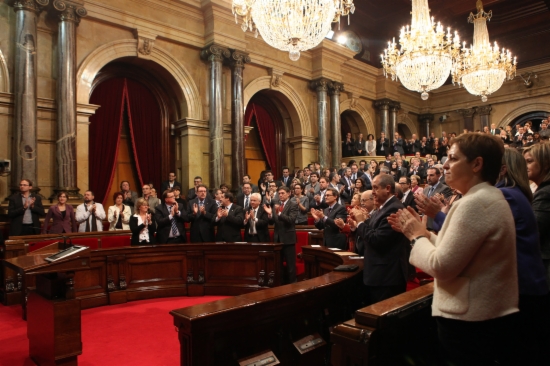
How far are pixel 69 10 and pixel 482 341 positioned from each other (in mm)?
8089

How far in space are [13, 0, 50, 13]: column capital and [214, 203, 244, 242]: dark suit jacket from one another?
483 centimetres

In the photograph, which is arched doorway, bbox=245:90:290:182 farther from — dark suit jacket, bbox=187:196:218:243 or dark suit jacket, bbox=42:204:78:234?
dark suit jacket, bbox=42:204:78:234

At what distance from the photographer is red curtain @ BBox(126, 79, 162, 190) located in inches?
365

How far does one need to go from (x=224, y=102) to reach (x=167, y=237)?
4.84 m

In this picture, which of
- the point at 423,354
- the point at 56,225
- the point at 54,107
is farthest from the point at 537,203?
the point at 54,107

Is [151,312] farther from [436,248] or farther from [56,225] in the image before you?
[436,248]

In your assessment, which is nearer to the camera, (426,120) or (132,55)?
(132,55)

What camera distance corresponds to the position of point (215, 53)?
365 inches

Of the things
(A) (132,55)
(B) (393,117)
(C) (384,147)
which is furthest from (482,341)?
(B) (393,117)

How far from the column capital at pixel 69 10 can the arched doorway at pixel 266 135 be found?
4945 mm

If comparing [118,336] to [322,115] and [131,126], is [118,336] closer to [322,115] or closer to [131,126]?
[131,126]

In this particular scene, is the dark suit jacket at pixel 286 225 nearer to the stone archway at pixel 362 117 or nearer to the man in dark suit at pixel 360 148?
the man in dark suit at pixel 360 148

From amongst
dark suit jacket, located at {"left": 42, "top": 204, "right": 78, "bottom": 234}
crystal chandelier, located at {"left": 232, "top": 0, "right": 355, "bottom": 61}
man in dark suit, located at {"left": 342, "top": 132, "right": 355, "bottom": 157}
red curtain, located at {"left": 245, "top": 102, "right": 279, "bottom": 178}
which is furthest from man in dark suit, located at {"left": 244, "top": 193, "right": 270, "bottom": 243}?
man in dark suit, located at {"left": 342, "top": 132, "right": 355, "bottom": 157}

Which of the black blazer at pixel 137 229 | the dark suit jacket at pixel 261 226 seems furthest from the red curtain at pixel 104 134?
the dark suit jacket at pixel 261 226
